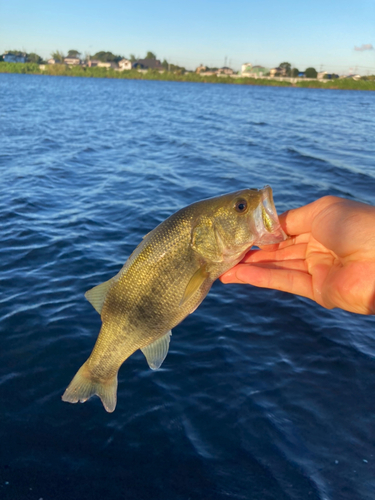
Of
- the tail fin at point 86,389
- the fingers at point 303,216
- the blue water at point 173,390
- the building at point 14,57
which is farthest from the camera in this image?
the building at point 14,57

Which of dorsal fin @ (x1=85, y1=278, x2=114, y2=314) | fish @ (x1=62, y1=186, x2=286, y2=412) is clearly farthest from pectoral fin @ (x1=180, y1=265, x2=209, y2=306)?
dorsal fin @ (x1=85, y1=278, x2=114, y2=314)

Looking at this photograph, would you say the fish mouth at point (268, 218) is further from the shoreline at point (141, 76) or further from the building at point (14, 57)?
the building at point (14, 57)

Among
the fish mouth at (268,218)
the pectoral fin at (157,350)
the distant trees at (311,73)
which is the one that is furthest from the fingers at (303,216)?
the distant trees at (311,73)

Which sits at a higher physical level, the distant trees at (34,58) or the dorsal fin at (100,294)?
the distant trees at (34,58)

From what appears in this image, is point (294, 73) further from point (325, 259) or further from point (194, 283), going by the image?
point (194, 283)

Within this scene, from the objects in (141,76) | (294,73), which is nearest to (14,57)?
(141,76)

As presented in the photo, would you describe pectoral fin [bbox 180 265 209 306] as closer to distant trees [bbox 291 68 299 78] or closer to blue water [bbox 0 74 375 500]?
blue water [bbox 0 74 375 500]

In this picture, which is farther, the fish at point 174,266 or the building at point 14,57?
the building at point 14,57

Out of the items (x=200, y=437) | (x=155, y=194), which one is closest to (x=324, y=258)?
(x=200, y=437)

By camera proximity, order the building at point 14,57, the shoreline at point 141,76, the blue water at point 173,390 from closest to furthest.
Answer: the blue water at point 173,390
the shoreline at point 141,76
the building at point 14,57
